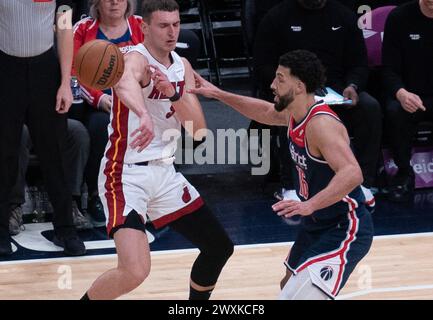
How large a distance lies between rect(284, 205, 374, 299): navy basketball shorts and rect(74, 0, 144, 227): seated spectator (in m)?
2.59

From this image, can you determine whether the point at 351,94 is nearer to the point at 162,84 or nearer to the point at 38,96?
the point at 38,96

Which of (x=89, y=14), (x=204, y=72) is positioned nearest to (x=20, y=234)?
(x=89, y=14)

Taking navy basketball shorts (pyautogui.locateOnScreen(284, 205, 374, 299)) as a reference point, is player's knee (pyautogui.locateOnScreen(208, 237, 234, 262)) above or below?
below

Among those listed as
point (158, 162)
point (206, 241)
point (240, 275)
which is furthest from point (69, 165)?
point (206, 241)

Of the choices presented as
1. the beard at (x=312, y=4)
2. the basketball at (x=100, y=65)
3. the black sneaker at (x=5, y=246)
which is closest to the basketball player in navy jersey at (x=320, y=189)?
the basketball at (x=100, y=65)

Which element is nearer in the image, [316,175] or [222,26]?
[316,175]

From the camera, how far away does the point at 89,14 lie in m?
7.11

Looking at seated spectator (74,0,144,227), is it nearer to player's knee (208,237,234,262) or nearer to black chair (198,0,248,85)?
player's knee (208,237,234,262)

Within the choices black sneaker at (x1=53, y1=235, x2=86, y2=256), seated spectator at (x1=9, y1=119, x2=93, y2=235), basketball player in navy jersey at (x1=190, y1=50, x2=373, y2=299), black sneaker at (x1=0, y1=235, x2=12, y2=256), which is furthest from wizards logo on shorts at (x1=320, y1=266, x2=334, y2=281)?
seated spectator at (x1=9, y1=119, x2=93, y2=235)

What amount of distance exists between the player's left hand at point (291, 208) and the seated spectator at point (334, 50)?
10.4 feet

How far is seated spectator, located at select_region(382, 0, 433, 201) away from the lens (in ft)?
24.8

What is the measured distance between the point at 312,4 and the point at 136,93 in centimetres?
317

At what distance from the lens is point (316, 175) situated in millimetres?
4617

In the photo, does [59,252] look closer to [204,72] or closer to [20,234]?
[20,234]
